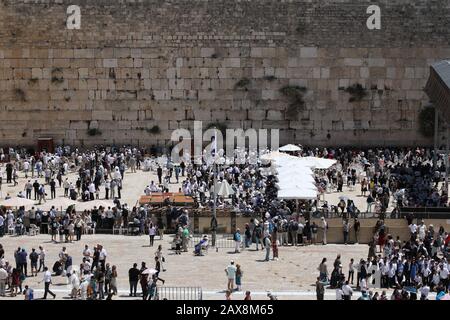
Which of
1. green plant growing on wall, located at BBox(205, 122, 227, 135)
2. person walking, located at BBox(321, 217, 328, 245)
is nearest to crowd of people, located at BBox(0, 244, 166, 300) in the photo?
person walking, located at BBox(321, 217, 328, 245)

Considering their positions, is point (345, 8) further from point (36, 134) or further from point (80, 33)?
point (36, 134)

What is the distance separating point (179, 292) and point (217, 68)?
23.6m

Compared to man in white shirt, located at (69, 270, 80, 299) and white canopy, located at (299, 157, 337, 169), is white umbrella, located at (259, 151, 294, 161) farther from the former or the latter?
man in white shirt, located at (69, 270, 80, 299)

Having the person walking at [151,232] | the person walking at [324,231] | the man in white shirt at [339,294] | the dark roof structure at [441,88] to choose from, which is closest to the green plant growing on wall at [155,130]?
the dark roof structure at [441,88]

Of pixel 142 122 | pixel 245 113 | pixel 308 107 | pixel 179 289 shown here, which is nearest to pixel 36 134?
pixel 142 122

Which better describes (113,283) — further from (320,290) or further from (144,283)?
(320,290)

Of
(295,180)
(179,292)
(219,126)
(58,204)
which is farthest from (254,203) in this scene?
(219,126)

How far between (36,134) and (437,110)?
60.3 feet

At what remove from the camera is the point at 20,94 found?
156 feet

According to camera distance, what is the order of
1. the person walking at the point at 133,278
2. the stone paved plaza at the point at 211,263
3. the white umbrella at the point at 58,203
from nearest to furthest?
the person walking at the point at 133,278, the stone paved plaza at the point at 211,263, the white umbrella at the point at 58,203

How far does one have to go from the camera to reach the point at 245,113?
47781mm

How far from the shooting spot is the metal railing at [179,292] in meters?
24.6

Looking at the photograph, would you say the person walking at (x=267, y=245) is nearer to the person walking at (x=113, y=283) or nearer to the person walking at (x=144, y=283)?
the person walking at (x=144, y=283)

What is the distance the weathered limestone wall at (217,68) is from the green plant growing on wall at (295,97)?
24 cm
